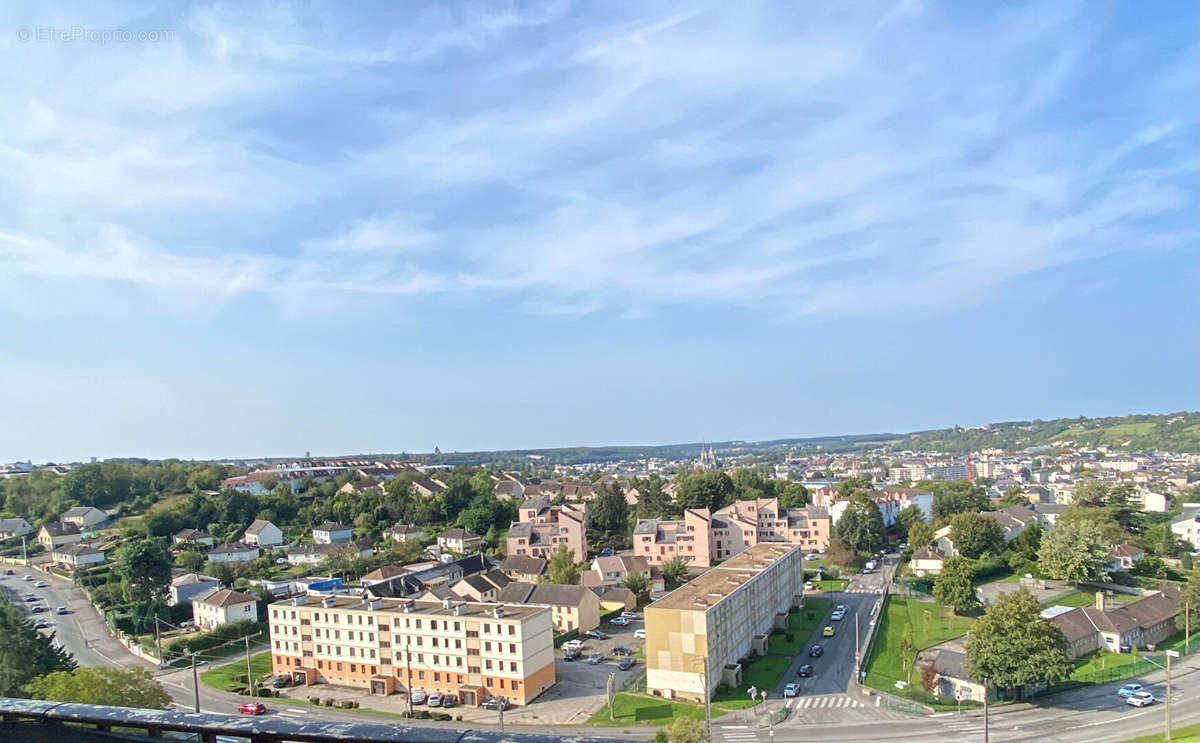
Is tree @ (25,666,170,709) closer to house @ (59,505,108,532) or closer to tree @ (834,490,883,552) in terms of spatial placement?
tree @ (834,490,883,552)

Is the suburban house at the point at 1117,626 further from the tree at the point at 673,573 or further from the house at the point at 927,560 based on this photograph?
the tree at the point at 673,573

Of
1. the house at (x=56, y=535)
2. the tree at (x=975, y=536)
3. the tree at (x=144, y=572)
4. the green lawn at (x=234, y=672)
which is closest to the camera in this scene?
the green lawn at (x=234, y=672)

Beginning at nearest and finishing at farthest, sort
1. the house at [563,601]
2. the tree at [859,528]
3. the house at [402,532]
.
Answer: the house at [563,601]
the tree at [859,528]
the house at [402,532]

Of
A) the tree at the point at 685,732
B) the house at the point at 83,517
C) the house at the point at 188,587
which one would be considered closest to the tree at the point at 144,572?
the house at the point at 188,587

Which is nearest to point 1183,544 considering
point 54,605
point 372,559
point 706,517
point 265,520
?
point 706,517

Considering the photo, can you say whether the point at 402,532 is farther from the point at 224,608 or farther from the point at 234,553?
the point at 224,608

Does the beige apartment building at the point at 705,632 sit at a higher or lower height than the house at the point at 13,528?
lower
